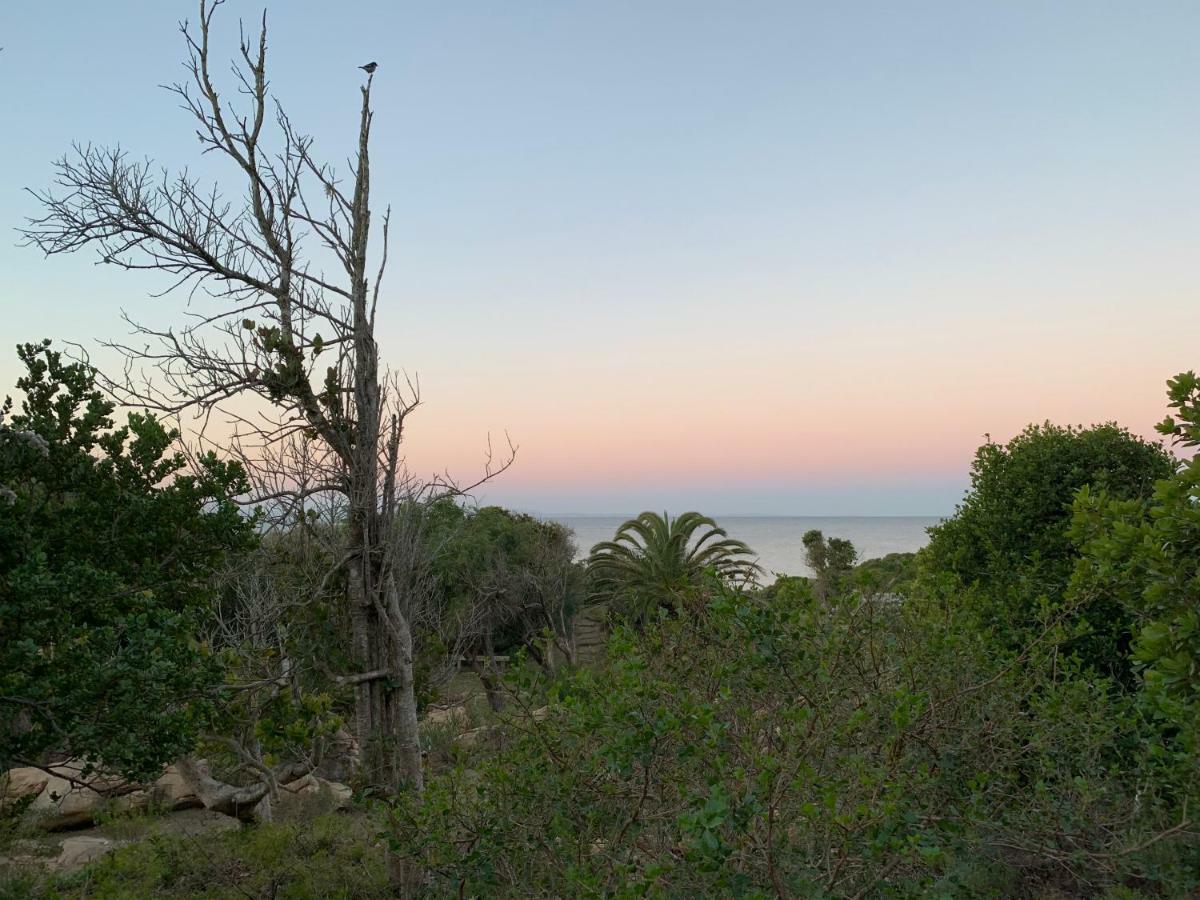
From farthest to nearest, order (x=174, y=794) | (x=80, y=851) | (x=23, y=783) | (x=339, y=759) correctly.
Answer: (x=339, y=759) < (x=23, y=783) < (x=174, y=794) < (x=80, y=851)

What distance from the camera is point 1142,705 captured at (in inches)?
185

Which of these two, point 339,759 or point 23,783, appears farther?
point 339,759

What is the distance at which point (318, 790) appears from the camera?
11789 mm

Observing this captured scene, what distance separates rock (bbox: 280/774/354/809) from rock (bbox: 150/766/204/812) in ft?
4.08

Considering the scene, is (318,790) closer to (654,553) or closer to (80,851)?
(80,851)

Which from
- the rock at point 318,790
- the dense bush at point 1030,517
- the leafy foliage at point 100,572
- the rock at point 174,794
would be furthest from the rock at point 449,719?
the dense bush at point 1030,517

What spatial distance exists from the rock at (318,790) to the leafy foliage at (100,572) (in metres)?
5.60

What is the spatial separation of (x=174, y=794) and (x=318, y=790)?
74.6 inches

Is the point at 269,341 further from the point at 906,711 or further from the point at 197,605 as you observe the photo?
the point at 906,711

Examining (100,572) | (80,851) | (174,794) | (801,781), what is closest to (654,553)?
(174,794)

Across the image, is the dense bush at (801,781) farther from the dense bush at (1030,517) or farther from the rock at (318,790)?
the rock at (318,790)

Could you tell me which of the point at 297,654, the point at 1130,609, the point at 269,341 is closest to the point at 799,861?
the point at 1130,609

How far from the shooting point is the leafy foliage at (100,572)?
5387mm

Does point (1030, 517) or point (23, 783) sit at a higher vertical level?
point (1030, 517)
